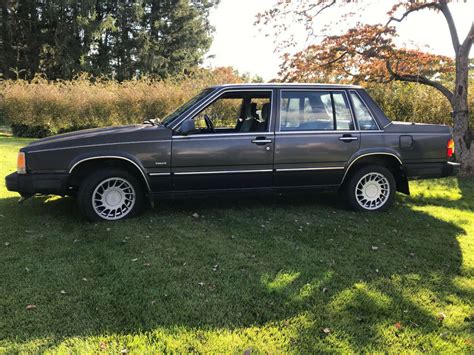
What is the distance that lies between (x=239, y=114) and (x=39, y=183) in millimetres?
2900

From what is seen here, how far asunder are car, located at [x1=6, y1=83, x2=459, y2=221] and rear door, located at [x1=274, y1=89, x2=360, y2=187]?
0.05 feet

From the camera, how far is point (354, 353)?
8.89 feet

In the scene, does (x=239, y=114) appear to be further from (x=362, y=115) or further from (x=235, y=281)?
(x=235, y=281)

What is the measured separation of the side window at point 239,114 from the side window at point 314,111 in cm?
26

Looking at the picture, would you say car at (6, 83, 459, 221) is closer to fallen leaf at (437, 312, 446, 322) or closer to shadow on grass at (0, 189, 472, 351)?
shadow on grass at (0, 189, 472, 351)

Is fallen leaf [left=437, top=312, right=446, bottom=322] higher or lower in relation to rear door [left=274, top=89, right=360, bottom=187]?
lower

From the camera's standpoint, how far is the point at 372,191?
5918 mm

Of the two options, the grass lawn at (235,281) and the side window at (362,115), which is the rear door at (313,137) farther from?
the grass lawn at (235,281)

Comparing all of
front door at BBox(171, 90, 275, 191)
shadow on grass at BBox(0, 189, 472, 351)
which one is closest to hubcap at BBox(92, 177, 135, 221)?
shadow on grass at BBox(0, 189, 472, 351)

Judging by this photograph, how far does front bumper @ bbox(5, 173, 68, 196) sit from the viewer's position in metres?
4.86

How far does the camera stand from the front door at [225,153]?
5.12 meters

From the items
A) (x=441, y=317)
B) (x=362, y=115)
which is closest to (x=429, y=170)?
(x=362, y=115)

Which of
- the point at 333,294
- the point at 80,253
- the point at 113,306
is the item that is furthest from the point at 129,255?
the point at 333,294

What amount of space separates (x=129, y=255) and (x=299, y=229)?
2.10 m
